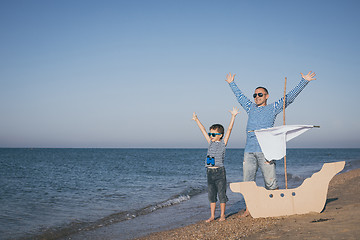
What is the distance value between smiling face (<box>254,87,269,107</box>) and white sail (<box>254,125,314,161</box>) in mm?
676

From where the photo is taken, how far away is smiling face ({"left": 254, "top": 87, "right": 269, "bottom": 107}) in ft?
18.1

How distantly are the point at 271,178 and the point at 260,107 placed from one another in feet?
4.59

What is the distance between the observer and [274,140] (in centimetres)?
516

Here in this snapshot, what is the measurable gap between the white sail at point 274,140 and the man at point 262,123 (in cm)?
16

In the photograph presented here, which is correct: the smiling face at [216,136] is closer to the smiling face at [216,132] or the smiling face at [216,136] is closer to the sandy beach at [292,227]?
the smiling face at [216,132]

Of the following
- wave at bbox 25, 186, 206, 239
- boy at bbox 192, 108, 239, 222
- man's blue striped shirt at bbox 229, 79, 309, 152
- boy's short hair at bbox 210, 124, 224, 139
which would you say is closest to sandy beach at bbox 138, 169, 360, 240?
boy at bbox 192, 108, 239, 222

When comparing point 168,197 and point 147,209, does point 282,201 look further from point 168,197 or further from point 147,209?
point 168,197

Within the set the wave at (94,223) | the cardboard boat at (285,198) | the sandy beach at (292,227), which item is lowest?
the wave at (94,223)

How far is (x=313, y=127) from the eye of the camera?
5000mm

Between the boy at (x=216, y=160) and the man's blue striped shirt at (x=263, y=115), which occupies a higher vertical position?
the man's blue striped shirt at (x=263, y=115)

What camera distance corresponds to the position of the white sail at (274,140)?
5137 mm

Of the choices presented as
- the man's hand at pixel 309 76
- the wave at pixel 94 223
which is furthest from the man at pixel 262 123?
the wave at pixel 94 223

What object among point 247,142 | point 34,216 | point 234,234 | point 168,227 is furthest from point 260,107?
point 34,216

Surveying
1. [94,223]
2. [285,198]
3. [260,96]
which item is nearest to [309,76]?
[260,96]
